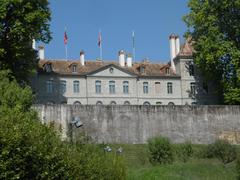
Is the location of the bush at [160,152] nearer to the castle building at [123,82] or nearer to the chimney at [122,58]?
the castle building at [123,82]

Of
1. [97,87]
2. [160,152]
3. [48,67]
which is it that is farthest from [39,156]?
[97,87]

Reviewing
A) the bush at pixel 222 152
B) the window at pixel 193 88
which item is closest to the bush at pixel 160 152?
the bush at pixel 222 152

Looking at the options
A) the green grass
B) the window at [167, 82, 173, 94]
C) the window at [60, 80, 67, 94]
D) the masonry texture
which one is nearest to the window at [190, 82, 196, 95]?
the window at [167, 82, 173, 94]

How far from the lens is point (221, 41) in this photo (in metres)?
48.7

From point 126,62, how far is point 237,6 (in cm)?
1840

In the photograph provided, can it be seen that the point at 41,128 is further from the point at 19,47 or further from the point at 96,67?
the point at 96,67

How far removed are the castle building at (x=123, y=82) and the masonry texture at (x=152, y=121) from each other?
17.8 metres

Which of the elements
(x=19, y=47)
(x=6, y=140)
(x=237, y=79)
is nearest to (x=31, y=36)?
(x=19, y=47)

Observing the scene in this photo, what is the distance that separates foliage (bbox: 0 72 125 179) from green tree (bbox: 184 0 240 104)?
102 ft

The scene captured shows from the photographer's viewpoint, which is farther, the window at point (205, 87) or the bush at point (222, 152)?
the window at point (205, 87)

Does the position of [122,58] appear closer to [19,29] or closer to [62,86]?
[62,86]

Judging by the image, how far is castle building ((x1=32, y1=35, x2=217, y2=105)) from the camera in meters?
58.8

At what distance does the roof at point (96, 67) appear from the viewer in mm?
59500

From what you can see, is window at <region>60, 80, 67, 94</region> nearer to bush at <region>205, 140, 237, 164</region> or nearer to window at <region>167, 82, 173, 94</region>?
window at <region>167, 82, 173, 94</region>
